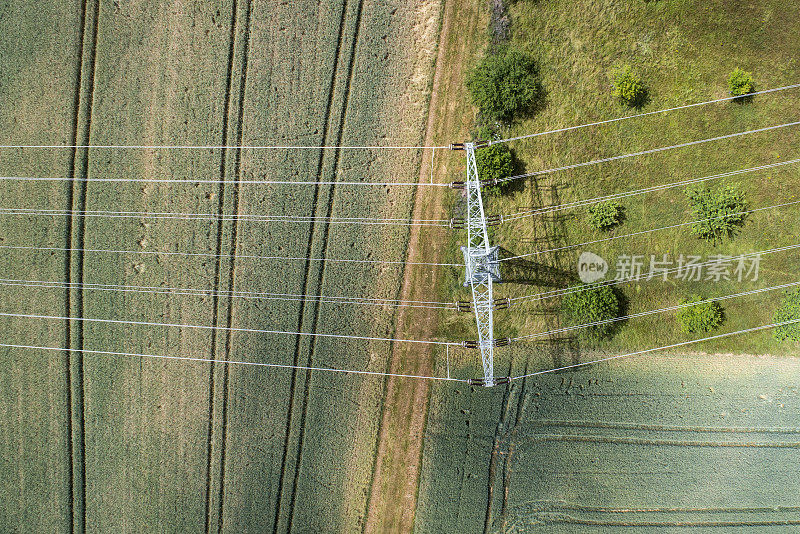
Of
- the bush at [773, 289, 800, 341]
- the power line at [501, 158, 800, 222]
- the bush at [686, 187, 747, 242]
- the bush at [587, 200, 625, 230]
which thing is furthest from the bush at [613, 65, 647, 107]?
the bush at [773, 289, 800, 341]

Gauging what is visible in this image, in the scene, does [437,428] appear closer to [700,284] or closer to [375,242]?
[375,242]

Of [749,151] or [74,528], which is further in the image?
[74,528]

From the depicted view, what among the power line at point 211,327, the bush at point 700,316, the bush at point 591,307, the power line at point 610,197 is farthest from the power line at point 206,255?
the bush at point 700,316

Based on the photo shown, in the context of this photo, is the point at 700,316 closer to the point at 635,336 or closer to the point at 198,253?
the point at 635,336

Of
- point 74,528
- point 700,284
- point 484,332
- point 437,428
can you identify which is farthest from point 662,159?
point 74,528

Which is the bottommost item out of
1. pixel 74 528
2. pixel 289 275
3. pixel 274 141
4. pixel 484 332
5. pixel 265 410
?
pixel 74 528

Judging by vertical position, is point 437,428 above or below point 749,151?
below
